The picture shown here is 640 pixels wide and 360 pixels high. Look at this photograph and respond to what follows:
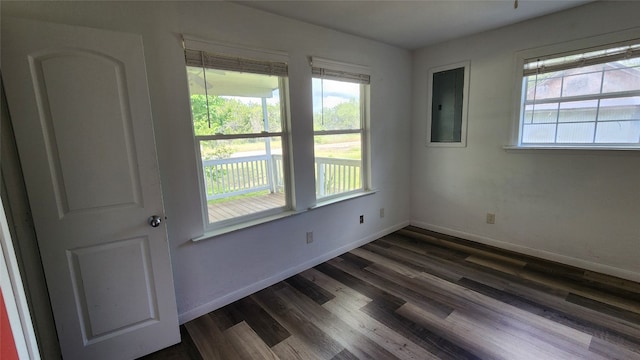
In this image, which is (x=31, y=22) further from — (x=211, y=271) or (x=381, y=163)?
(x=381, y=163)

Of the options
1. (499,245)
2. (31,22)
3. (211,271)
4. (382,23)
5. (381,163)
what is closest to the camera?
(31,22)

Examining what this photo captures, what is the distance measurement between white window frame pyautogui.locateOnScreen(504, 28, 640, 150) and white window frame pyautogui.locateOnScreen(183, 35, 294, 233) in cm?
239

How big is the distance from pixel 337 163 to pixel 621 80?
2637mm

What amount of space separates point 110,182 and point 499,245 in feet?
12.5

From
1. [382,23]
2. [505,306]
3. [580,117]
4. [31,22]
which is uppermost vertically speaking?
[382,23]

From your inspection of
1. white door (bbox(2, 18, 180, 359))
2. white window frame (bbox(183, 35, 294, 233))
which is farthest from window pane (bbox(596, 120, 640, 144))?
white door (bbox(2, 18, 180, 359))

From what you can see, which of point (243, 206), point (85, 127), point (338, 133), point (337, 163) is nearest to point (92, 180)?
point (85, 127)

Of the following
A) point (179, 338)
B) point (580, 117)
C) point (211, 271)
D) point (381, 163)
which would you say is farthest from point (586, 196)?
point (179, 338)

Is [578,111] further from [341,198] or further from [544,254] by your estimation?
[341,198]

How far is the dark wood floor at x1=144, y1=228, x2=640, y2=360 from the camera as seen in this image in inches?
72.6

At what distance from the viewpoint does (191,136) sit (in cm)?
208

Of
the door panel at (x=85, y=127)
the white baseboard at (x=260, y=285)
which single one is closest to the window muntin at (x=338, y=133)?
the white baseboard at (x=260, y=285)

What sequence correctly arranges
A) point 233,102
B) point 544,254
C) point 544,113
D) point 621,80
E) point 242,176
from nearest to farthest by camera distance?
point 233,102
point 621,80
point 242,176
point 544,113
point 544,254

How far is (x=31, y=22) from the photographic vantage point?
141cm
